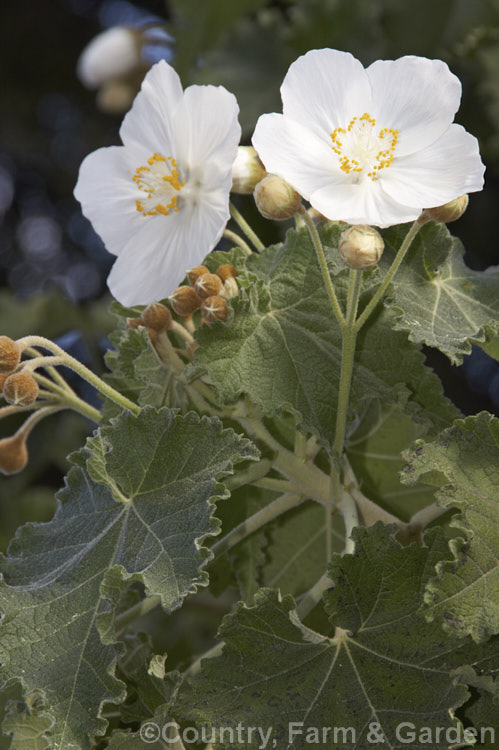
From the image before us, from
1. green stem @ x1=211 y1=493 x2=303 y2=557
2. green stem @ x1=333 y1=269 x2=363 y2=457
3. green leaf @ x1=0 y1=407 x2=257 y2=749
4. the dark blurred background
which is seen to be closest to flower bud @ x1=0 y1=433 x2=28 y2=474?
green leaf @ x1=0 y1=407 x2=257 y2=749

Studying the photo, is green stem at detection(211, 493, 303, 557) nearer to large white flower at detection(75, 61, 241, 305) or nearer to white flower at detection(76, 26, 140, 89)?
large white flower at detection(75, 61, 241, 305)

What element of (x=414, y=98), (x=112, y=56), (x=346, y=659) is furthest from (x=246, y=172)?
(x=112, y=56)

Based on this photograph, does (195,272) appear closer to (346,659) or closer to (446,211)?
(446,211)

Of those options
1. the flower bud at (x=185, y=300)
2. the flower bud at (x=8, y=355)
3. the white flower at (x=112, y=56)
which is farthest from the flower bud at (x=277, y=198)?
the white flower at (x=112, y=56)

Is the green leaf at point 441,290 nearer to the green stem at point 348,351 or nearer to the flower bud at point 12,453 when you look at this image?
the green stem at point 348,351

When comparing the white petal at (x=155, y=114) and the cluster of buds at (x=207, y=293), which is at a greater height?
the white petal at (x=155, y=114)
